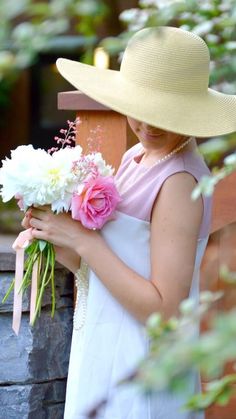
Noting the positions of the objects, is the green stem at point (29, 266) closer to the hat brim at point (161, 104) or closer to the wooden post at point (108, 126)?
the hat brim at point (161, 104)

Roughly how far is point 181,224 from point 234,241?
34.1 inches

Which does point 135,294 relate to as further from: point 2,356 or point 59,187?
point 2,356

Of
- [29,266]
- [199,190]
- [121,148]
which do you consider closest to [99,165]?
[29,266]

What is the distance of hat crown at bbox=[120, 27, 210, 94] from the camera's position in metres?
2.17

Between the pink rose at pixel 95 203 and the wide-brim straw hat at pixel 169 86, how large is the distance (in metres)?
0.19

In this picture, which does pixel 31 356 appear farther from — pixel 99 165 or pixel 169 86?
pixel 169 86

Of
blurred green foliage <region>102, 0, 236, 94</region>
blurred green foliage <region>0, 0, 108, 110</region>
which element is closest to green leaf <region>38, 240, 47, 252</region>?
blurred green foliage <region>102, 0, 236, 94</region>

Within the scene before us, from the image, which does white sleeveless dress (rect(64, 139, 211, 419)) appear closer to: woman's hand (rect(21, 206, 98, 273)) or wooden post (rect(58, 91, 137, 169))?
woman's hand (rect(21, 206, 98, 273))

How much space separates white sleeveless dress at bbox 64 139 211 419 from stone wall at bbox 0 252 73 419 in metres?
0.66

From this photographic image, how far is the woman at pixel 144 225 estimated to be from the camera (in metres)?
2.10

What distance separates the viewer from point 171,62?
218 centimetres

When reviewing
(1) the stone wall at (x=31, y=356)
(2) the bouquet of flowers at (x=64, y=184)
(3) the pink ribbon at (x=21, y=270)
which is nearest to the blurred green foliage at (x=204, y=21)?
(2) the bouquet of flowers at (x=64, y=184)

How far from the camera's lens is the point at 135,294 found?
2102 millimetres

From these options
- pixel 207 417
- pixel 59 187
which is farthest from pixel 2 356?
pixel 59 187
